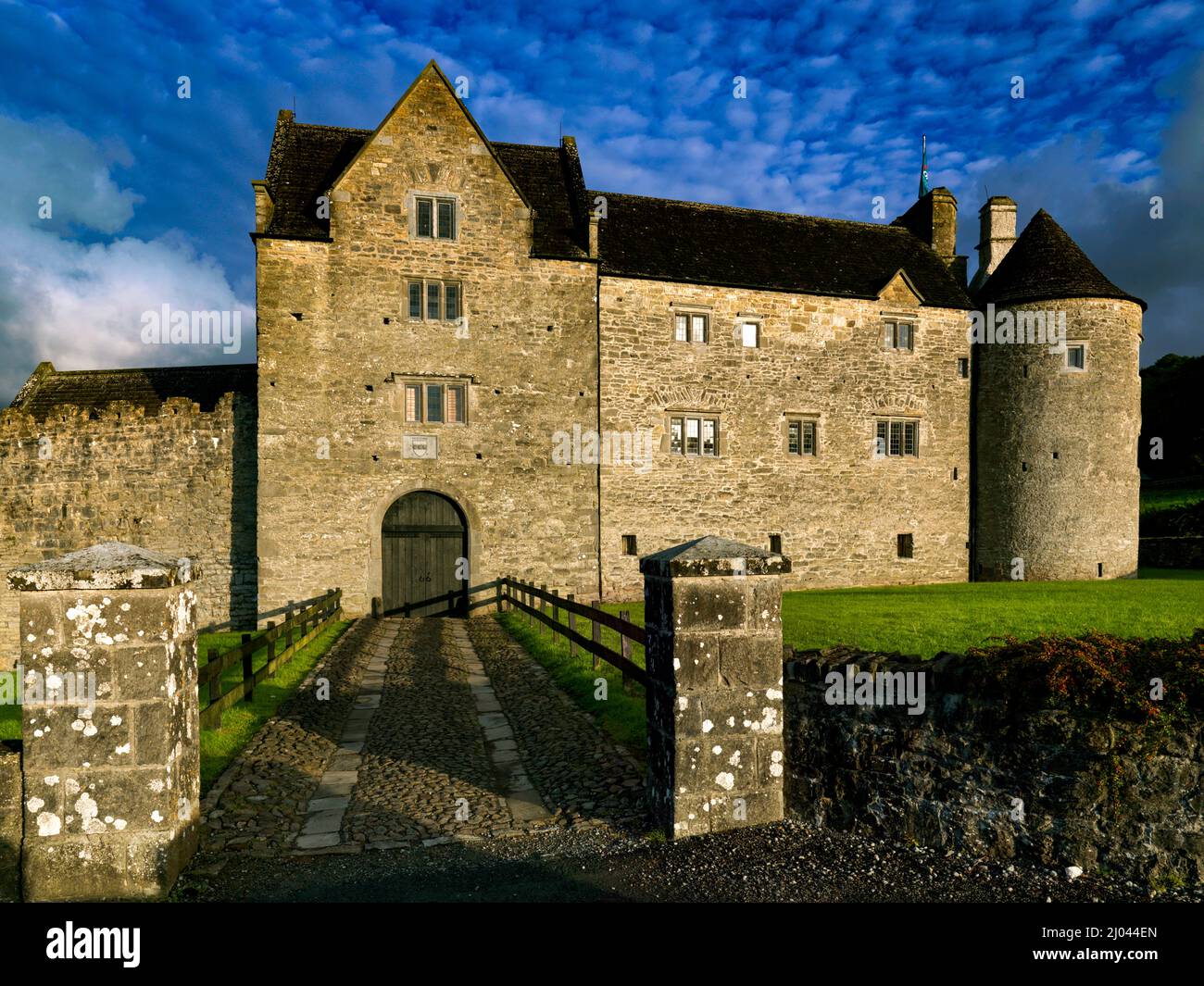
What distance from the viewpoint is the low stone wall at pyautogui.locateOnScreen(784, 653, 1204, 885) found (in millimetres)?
4238

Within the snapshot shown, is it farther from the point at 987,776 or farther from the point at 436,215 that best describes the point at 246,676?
the point at 436,215

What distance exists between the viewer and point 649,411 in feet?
74.3

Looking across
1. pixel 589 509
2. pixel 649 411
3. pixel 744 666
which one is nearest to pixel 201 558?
pixel 589 509

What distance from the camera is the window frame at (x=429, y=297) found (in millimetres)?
20500

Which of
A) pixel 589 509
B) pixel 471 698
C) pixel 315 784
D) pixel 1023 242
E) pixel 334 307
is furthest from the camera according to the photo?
pixel 1023 242

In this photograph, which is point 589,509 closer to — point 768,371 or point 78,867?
point 768,371

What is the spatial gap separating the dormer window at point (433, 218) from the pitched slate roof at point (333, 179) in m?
2.08

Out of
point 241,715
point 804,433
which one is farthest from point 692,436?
point 241,715

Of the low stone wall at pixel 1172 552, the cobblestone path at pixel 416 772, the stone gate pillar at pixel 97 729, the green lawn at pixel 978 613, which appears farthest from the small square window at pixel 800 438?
the stone gate pillar at pixel 97 729

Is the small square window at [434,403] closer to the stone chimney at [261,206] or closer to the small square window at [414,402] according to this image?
the small square window at [414,402]

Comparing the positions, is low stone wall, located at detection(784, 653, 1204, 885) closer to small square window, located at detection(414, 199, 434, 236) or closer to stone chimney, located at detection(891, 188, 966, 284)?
small square window, located at detection(414, 199, 434, 236)

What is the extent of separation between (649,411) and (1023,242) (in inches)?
615

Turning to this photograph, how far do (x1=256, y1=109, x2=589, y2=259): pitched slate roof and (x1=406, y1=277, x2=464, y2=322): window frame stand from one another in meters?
2.51

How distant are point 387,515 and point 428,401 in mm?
3359
